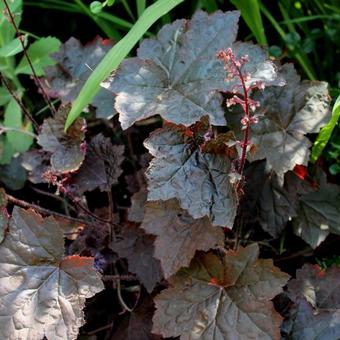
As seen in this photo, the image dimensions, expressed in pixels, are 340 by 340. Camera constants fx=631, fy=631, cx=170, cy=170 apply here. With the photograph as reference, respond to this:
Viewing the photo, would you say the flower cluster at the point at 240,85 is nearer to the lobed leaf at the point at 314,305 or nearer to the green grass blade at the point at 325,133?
the green grass blade at the point at 325,133

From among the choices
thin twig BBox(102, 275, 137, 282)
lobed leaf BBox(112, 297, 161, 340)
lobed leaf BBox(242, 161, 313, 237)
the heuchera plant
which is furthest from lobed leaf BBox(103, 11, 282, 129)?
lobed leaf BBox(112, 297, 161, 340)

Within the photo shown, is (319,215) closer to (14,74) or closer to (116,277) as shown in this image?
(116,277)

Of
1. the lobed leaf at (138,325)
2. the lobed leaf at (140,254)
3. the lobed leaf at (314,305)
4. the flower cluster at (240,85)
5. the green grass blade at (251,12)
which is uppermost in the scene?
the flower cluster at (240,85)

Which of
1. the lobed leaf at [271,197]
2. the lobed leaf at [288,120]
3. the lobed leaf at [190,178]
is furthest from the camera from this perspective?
the lobed leaf at [271,197]

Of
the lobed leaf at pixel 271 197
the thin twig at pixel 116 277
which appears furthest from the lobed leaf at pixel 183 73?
the thin twig at pixel 116 277

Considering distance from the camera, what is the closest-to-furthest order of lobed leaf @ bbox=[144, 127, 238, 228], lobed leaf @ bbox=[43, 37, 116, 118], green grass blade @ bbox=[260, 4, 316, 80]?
lobed leaf @ bbox=[144, 127, 238, 228] → lobed leaf @ bbox=[43, 37, 116, 118] → green grass blade @ bbox=[260, 4, 316, 80]

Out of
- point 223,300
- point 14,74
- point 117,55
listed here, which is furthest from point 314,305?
point 14,74

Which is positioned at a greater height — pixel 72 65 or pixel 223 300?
pixel 72 65

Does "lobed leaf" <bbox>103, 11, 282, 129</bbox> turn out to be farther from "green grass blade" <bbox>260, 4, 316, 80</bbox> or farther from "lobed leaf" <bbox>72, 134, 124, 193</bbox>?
"green grass blade" <bbox>260, 4, 316, 80</bbox>
